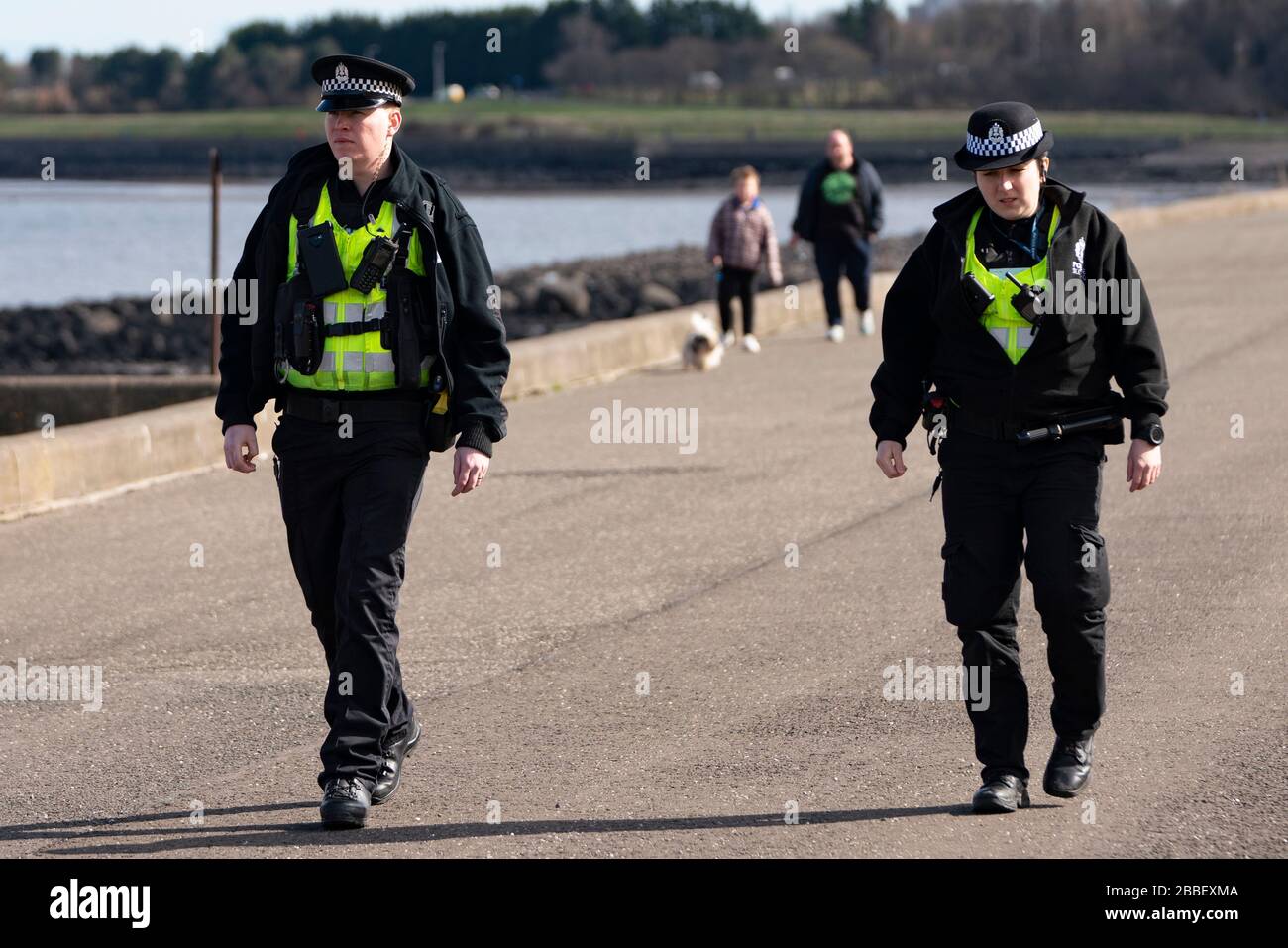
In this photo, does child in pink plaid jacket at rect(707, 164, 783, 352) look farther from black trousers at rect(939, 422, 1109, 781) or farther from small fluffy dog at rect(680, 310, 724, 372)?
black trousers at rect(939, 422, 1109, 781)

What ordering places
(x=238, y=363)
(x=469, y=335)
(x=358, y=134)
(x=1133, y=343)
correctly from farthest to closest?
A: (x=238, y=363) < (x=469, y=335) < (x=358, y=134) < (x=1133, y=343)

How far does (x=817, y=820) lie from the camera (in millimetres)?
5297

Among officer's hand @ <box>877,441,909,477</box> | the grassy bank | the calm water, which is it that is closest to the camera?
officer's hand @ <box>877,441,909,477</box>

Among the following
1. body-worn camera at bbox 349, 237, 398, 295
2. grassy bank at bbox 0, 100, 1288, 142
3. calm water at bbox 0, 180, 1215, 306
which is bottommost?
calm water at bbox 0, 180, 1215, 306

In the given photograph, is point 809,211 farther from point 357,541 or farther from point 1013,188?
point 357,541

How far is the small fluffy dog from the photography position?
16453 mm

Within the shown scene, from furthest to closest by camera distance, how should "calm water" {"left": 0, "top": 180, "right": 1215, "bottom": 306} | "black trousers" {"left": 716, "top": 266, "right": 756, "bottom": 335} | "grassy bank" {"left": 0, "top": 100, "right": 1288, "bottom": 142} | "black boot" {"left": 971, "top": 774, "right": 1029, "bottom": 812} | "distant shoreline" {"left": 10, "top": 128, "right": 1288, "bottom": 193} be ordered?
"grassy bank" {"left": 0, "top": 100, "right": 1288, "bottom": 142}, "distant shoreline" {"left": 10, "top": 128, "right": 1288, "bottom": 193}, "calm water" {"left": 0, "top": 180, "right": 1215, "bottom": 306}, "black trousers" {"left": 716, "top": 266, "right": 756, "bottom": 335}, "black boot" {"left": 971, "top": 774, "right": 1029, "bottom": 812}

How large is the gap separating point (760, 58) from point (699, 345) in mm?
144514

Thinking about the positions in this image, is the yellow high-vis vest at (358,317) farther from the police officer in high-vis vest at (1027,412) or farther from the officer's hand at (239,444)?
the police officer in high-vis vest at (1027,412)

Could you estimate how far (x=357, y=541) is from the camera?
539 centimetres

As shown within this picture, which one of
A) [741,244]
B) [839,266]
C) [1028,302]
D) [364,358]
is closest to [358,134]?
[364,358]

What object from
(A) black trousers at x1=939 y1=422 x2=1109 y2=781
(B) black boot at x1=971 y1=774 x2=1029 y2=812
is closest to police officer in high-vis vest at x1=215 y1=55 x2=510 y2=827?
(A) black trousers at x1=939 y1=422 x2=1109 y2=781
